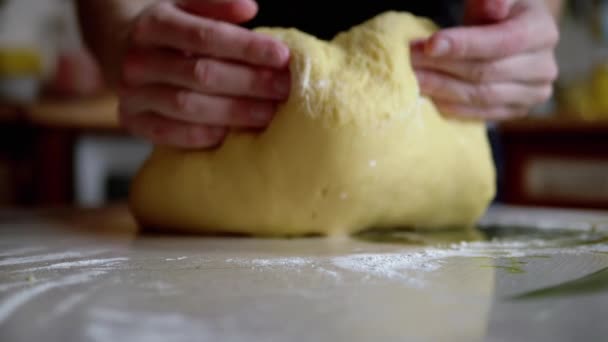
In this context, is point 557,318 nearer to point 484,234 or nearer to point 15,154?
point 484,234

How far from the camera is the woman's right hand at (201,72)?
69 cm

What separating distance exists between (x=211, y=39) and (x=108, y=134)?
5.92 feet

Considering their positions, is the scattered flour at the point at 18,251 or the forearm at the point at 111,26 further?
the forearm at the point at 111,26

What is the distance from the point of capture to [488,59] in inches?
29.6

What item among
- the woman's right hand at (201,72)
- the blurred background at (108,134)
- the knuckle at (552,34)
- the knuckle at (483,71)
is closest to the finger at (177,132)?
the woman's right hand at (201,72)

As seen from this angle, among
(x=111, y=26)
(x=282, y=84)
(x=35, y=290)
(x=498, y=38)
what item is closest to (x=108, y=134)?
(x=111, y=26)

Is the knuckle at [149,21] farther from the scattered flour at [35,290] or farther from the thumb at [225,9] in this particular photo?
the scattered flour at [35,290]

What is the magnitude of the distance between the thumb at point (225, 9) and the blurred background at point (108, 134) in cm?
107

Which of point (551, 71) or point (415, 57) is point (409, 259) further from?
point (551, 71)

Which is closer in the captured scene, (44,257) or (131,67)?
(44,257)

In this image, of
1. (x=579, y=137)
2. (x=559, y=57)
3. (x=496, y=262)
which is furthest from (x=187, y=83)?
(x=559, y=57)

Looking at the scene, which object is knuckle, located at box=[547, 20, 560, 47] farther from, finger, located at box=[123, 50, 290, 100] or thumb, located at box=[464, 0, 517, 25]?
finger, located at box=[123, 50, 290, 100]

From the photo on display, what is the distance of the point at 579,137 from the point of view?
7.13 feet

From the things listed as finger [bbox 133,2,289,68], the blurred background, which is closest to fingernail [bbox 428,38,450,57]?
finger [bbox 133,2,289,68]
